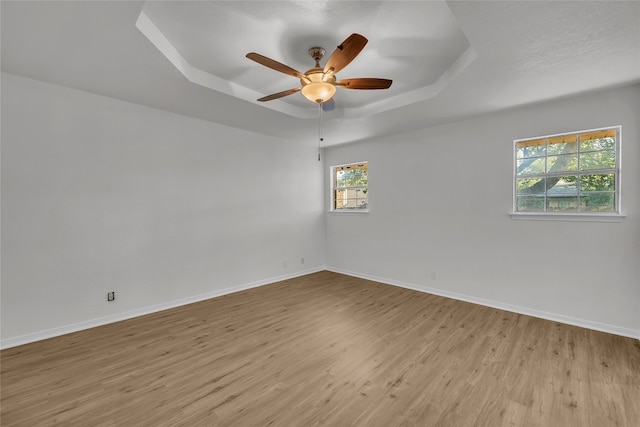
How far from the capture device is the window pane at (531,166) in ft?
10.6

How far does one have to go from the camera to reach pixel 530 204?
3305mm

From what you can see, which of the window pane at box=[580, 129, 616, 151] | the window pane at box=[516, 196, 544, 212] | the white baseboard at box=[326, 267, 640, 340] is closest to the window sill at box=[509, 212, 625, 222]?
the window pane at box=[516, 196, 544, 212]

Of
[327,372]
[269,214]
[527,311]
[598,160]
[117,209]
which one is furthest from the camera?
[269,214]

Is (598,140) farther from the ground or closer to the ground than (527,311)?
farther from the ground

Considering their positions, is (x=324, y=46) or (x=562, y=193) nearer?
(x=324, y=46)

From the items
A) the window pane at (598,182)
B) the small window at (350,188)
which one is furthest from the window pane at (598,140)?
the small window at (350,188)

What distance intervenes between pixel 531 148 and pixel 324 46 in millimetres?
2821

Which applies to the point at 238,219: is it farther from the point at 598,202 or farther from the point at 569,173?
the point at 598,202

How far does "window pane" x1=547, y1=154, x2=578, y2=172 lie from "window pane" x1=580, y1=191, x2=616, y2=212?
35cm

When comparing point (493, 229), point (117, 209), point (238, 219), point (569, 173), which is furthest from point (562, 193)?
point (117, 209)

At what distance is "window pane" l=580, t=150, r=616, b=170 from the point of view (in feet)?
9.24

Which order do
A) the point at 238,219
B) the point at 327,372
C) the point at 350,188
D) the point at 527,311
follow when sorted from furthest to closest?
the point at 350,188 → the point at 238,219 → the point at 527,311 → the point at 327,372

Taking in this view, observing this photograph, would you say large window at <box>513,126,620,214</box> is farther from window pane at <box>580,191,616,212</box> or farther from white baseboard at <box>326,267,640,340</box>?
white baseboard at <box>326,267,640,340</box>

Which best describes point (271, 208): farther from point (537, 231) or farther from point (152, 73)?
point (537, 231)
